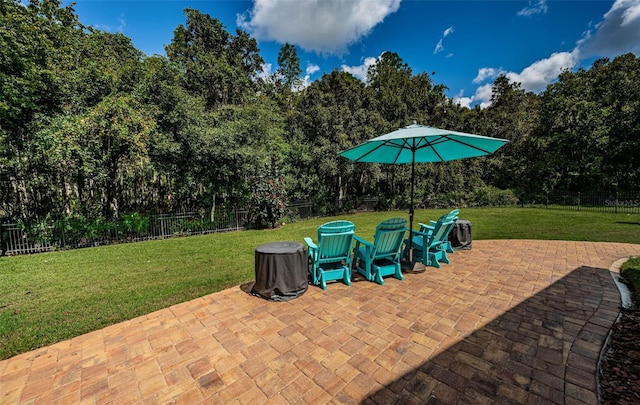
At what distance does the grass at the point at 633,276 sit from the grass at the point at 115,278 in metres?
2.73

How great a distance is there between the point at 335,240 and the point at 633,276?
16.0ft

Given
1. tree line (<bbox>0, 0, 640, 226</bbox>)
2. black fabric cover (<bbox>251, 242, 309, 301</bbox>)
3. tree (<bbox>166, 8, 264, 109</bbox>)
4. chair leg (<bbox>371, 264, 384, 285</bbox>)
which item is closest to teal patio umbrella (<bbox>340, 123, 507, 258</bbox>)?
chair leg (<bbox>371, 264, 384, 285</bbox>)

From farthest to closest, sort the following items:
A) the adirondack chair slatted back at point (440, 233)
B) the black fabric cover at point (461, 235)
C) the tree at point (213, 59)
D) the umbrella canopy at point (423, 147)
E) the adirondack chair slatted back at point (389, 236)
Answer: the tree at point (213, 59) < the black fabric cover at point (461, 235) < the adirondack chair slatted back at point (440, 233) < the umbrella canopy at point (423, 147) < the adirondack chair slatted back at point (389, 236)

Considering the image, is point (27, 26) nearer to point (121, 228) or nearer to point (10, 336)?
point (121, 228)

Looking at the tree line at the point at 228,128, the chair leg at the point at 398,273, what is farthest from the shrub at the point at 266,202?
the chair leg at the point at 398,273

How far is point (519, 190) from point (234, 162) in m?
21.4

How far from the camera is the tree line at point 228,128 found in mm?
7922

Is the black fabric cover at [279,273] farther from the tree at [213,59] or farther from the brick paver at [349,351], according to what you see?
the tree at [213,59]

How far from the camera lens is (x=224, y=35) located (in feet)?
73.7

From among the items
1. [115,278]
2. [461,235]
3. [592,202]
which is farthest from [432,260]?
[592,202]

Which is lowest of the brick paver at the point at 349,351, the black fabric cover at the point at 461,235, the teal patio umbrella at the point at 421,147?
the brick paver at the point at 349,351

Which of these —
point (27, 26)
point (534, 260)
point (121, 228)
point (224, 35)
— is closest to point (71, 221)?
point (121, 228)

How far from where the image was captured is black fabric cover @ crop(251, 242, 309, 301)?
3.60 meters

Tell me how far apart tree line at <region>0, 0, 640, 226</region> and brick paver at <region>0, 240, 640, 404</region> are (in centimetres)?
736
